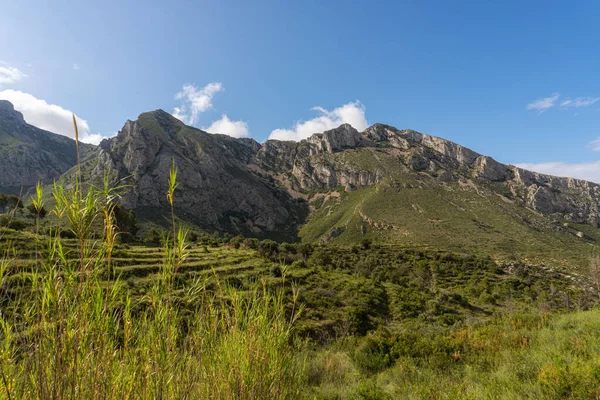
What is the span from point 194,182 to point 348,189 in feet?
268

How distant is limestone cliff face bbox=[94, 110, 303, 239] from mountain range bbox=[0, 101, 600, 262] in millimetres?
640

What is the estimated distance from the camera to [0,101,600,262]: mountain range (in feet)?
311

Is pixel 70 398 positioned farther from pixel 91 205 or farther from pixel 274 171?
pixel 274 171

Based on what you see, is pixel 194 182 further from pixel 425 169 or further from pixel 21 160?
pixel 425 169

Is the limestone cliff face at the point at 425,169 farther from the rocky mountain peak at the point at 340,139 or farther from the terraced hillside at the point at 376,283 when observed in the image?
the terraced hillside at the point at 376,283

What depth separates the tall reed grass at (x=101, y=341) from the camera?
6.90 feet

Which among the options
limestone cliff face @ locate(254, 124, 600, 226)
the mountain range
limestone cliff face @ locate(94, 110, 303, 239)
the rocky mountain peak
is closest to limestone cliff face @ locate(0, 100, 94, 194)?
the mountain range

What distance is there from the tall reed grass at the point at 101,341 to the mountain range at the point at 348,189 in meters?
86.9

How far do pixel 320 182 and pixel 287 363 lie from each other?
173m

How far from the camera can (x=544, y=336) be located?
6.93m

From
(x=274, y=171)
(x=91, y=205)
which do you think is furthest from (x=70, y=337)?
(x=274, y=171)

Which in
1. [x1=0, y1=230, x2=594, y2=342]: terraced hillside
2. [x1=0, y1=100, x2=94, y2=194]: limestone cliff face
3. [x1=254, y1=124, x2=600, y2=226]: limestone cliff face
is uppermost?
[x1=254, y1=124, x2=600, y2=226]: limestone cliff face

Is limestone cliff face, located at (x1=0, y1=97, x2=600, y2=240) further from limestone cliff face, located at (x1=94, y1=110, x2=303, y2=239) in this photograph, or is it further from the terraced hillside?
the terraced hillside

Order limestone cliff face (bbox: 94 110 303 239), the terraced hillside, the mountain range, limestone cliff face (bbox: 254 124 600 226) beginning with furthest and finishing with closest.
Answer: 1. limestone cliff face (bbox: 254 124 600 226)
2. limestone cliff face (bbox: 94 110 303 239)
3. the mountain range
4. the terraced hillside
